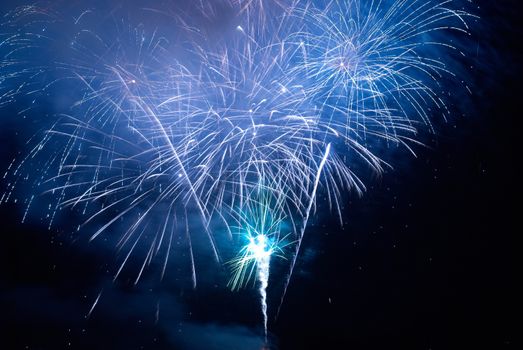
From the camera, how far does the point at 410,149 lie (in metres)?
8.77

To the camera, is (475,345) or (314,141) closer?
(314,141)

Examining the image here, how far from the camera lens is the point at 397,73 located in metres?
7.52

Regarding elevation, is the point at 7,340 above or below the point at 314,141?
below

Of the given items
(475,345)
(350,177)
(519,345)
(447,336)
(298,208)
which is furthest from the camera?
(447,336)

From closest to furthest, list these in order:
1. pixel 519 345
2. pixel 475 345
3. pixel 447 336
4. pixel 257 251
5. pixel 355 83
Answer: pixel 355 83
pixel 257 251
pixel 519 345
pixel 475 345
pixel 447 336

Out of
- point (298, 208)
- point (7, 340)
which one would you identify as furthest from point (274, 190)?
point (7, 340)

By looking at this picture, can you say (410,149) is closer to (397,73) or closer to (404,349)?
(397,73)

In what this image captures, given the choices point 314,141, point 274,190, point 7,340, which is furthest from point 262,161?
point 7,340

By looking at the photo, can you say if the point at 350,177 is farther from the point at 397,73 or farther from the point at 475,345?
the point at 475,345

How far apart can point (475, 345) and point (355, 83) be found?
61.5 ft

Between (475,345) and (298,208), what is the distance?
57.4 ft

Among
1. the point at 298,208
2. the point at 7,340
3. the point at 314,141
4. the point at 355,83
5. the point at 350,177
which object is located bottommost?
the point at 7,340

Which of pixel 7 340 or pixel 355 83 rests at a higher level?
pixel 355 83

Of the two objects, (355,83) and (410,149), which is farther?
(410,149)
